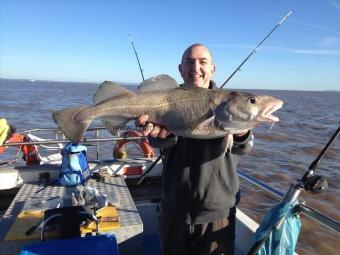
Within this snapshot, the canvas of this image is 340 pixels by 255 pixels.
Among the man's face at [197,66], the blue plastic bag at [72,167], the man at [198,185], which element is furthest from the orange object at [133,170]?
the man's face at [197,66]

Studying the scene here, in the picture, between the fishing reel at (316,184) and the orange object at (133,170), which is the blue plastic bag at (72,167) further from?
the fishing reel at (316,184)

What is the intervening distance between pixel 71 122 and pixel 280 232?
6.56 feet

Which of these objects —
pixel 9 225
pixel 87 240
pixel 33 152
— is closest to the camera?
pixel 87 240

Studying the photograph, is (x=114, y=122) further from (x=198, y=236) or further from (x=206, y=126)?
(x=198, y=236)

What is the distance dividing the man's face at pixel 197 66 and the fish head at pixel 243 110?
573 mm

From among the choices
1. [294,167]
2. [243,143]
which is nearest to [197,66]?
[243,143]

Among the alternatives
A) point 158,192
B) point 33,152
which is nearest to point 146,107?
point 158,192

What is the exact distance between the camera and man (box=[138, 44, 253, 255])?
127 inches

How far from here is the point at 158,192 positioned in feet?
22.1

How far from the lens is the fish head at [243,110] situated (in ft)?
9.27

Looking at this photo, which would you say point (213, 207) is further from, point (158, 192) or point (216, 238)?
point (158, 192)

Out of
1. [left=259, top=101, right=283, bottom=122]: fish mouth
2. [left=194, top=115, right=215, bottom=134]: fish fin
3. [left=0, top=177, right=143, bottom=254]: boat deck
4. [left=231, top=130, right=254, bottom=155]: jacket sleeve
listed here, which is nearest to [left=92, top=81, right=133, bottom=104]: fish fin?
[left=194, top=115, right=215, bottom=134]: fish fin

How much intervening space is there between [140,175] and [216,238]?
363 cm

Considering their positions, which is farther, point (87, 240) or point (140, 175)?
point (140, 175)
